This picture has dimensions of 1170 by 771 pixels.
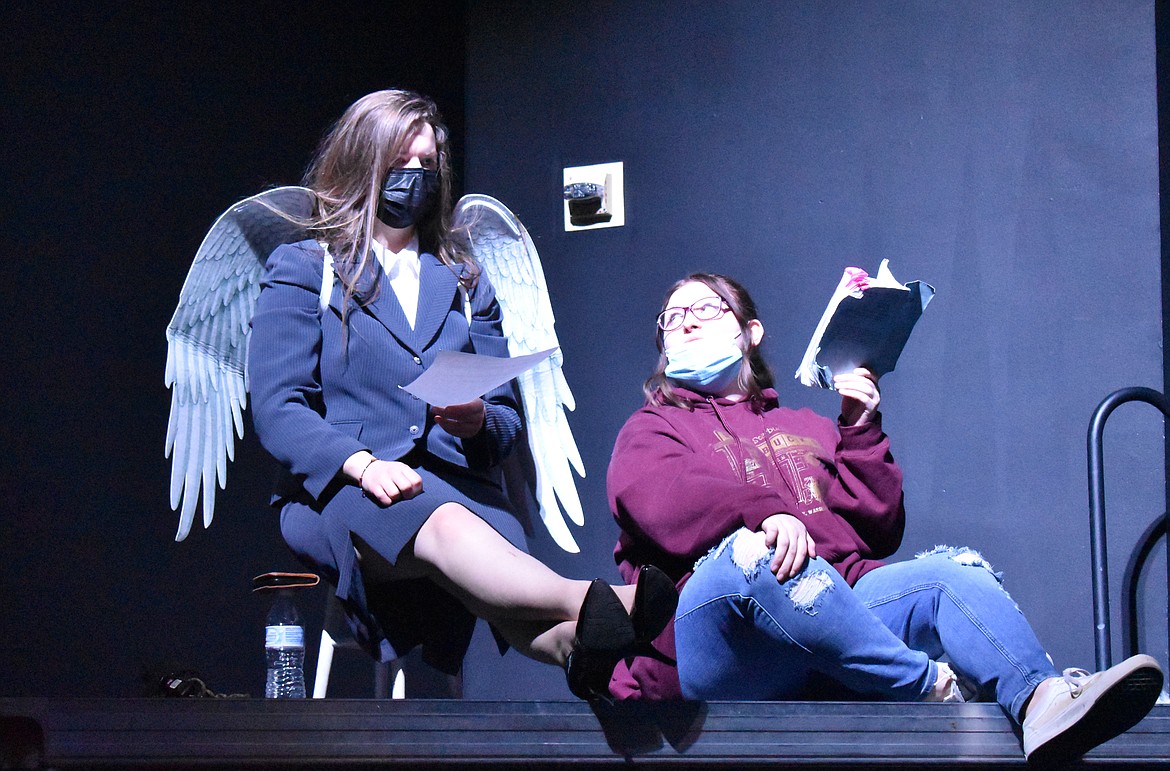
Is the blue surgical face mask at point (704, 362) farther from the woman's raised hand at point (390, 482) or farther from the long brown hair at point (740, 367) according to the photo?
the woman's raised hand at point (390, 482)

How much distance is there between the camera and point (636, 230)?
3.02m

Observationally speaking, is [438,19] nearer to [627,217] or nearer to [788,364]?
[627,217]

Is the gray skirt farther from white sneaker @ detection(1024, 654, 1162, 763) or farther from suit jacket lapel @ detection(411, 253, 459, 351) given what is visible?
white sneaker @ detection(1024, 654, 1162, 763)

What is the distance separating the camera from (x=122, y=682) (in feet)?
7.73

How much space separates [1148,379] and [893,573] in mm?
1108

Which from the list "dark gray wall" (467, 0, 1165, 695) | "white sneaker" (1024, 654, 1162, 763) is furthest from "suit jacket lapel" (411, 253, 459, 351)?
"white sneaker" (1024, 654, 1162, 763)

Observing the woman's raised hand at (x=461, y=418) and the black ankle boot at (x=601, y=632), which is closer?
the black ankle boot at (x=601, y=632)

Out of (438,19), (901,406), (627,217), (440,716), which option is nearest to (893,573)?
(440,716)

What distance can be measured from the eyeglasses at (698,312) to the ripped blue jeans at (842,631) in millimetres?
510

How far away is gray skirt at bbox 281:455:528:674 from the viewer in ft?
5.96

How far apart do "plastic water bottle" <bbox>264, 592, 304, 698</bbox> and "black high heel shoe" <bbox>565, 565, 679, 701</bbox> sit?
54.4 inches

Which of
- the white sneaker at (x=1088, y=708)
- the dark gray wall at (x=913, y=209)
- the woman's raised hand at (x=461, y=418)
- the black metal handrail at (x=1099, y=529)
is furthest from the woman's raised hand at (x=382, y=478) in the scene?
the black metal handrail at (x=1099, y=529)

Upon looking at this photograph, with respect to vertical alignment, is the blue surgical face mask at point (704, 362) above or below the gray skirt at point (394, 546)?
above

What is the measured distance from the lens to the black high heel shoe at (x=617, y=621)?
146cm
